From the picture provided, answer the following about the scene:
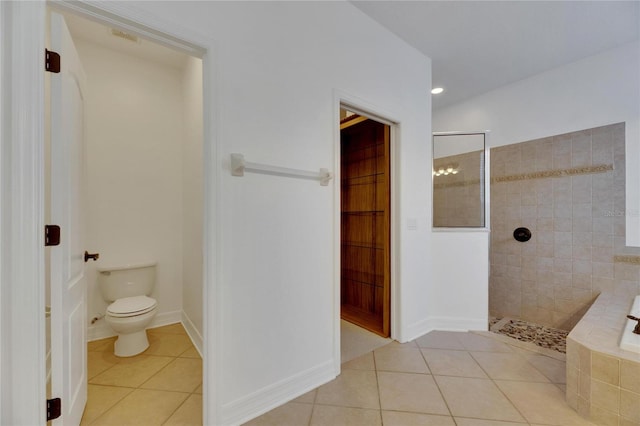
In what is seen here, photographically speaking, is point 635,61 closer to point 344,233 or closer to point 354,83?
point 354,83

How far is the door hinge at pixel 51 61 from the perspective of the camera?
1135 mm

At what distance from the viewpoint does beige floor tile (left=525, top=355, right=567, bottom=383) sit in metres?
1.85

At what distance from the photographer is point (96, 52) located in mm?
2451

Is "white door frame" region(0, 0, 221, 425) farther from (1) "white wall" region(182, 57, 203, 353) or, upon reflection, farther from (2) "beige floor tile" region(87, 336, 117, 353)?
(2) "beige floor tile" region(87, 336, 117, 353)

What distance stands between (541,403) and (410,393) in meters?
0.77

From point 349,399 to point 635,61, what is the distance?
152 inches

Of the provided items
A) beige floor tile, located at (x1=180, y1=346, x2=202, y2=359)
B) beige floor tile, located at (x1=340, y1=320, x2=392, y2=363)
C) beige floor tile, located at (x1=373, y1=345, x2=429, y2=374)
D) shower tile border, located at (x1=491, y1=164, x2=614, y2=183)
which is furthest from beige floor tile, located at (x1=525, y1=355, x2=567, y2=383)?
beige floor tile, located at (x1=180, y1=346, x2=202, y2=359)

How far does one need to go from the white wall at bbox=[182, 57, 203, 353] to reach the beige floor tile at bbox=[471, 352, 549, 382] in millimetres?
2290

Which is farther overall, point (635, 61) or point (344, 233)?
point (344, 233)

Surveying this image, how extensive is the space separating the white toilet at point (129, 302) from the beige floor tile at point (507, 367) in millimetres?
2666

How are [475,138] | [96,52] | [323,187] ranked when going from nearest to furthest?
[323,187], [96,52], [475,138]

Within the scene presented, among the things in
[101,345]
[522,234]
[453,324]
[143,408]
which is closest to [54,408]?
[143,408]

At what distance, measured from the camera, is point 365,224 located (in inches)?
122

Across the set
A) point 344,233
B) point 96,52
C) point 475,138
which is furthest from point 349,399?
point 96,52
